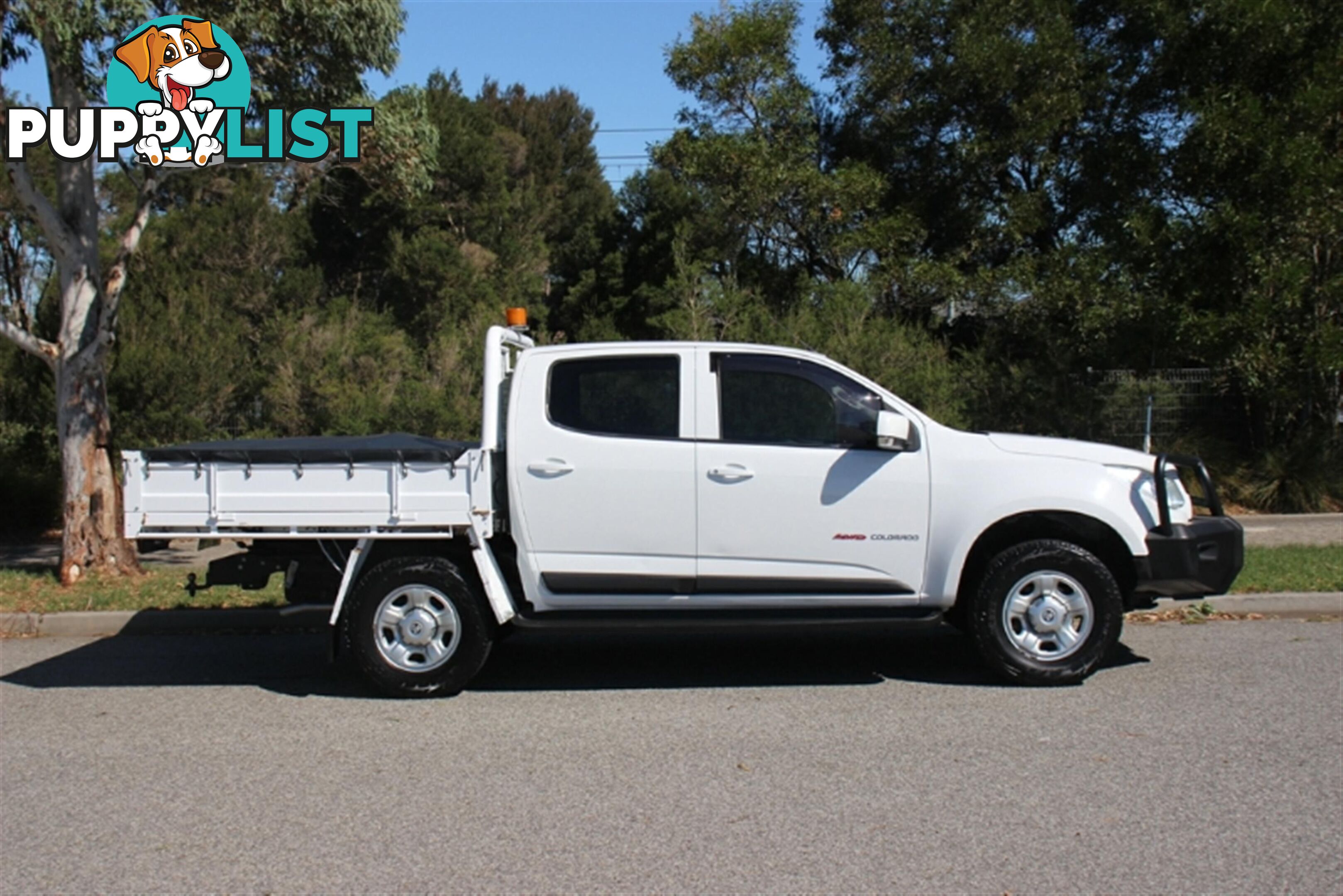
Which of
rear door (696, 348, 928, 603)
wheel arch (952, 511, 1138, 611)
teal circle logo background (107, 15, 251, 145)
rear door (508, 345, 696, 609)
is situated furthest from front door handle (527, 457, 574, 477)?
teal circle logo background (107, 15, 251, 145)

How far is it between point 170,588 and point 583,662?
4.18 m

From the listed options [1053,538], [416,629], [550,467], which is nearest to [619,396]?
[550,467]

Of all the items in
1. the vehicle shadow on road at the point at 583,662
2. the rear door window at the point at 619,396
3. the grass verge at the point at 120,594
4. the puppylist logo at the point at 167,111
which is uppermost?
the puppylist logo at the point at 167,111

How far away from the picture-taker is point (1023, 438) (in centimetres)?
742

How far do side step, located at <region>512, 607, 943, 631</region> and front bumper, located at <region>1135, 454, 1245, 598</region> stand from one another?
4.16 ft

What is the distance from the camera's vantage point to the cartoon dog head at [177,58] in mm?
9680

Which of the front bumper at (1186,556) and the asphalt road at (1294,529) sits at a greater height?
the front bumper at (1186,556)

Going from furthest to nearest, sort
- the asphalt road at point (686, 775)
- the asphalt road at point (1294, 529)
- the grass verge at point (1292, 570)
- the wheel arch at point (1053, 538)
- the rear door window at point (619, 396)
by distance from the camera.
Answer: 1. the asphalt road at point (1294, 529)
2. the grass verge at point (1292, 570)
3. the wheel arch at point (1053, 538)
4. the rear door window at point (619, 396)
5. the asphalt road at point (686, 775)

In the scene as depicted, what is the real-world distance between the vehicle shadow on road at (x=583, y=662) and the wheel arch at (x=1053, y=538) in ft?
1.95

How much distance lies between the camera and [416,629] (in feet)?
22.9

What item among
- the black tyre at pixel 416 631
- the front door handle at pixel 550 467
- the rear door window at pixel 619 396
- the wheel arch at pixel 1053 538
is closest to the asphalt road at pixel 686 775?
the black tyre at pixel 416 631

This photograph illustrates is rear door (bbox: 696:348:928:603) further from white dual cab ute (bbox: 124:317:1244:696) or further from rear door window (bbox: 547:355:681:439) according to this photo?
rear door window (bbox: 547:355:681:439)

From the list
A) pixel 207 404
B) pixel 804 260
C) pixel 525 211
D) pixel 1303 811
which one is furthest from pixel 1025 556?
pixel 525 211

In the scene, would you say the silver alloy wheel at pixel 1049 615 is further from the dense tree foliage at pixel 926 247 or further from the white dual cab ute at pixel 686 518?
the dense tree foliage at pixel 926 247
